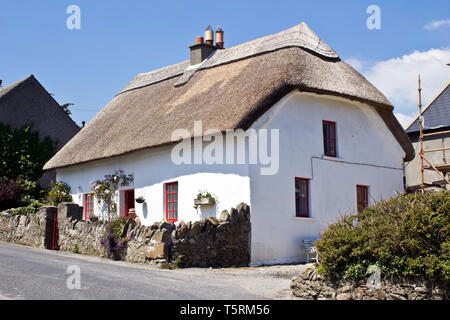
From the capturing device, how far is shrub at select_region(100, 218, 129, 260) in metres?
13.6

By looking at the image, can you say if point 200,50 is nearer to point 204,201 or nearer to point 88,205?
point 88,205

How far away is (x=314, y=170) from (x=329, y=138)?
143 centimetres

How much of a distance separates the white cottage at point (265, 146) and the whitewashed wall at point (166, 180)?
0.10 feet

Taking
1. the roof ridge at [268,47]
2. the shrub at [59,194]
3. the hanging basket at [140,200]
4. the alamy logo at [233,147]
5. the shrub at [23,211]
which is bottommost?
the shrub at [23,211]

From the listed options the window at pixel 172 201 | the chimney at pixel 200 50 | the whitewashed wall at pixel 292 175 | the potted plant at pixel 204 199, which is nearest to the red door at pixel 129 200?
the whitewashed wall at pixel 292 175

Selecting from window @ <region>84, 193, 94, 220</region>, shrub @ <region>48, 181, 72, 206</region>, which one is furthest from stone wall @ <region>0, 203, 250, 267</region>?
shrub @ <region>48, 181, 72, 206</region>

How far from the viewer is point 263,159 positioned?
46.2 feet

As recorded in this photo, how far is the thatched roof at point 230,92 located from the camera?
1437 cm

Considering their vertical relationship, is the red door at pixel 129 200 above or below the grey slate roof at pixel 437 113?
below

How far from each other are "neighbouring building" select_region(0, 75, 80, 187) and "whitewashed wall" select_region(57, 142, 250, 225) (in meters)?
8.50

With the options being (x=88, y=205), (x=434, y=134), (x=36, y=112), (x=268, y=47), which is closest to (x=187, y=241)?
(x=268, y=47)

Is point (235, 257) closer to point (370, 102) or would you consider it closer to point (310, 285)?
point (310, 285)

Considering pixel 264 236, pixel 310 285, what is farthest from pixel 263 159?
pixel 310 285

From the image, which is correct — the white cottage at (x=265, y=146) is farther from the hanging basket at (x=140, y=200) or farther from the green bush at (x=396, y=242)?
the green bush at (x=396, y=242)
